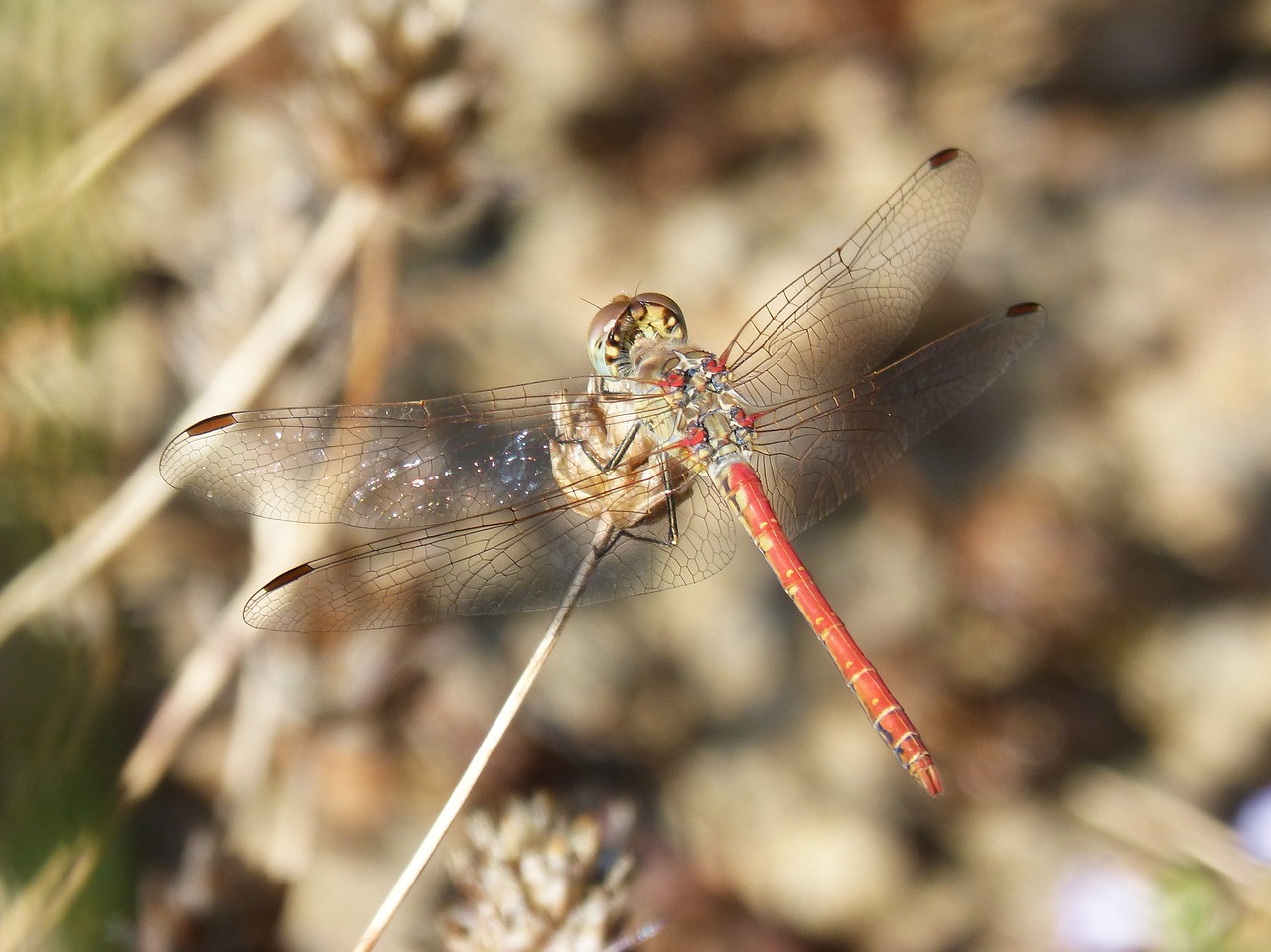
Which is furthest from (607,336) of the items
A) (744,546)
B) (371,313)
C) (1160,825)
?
(1160,825)

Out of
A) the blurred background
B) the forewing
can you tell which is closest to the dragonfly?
the forewing

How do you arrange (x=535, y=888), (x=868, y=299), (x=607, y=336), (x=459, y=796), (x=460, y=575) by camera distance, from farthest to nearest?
1. (x=868, y=299)
2. (x=607, y=336)
3. (x=460, y=575)
4. (x=535, y=888)
5. (x=459, y=796)

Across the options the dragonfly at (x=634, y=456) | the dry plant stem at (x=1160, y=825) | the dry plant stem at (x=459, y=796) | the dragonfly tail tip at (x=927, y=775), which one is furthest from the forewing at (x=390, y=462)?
the dry plant stem at (x=1160, y=825)

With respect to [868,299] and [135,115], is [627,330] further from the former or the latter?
[135,115]

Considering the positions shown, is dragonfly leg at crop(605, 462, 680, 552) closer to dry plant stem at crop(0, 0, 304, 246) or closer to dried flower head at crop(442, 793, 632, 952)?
dried flower head at crop(442, 793, 632, 952)

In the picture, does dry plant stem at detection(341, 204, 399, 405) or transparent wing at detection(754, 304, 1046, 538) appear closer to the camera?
transparent wing at detection(754, 304, 1046, 538)

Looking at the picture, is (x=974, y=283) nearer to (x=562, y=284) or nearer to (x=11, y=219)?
(x=562, y=284)

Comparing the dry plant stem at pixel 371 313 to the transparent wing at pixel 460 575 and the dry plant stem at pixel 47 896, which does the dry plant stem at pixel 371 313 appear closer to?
the transparent wing at pixel 460 575
